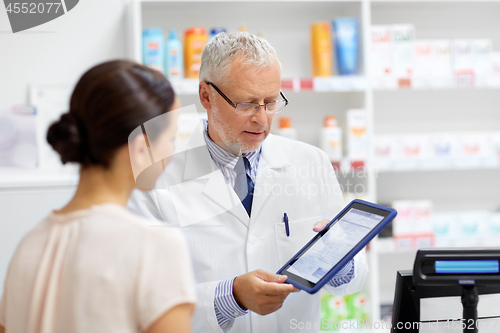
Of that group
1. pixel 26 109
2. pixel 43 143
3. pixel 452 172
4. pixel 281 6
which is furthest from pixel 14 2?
pixel 452 172

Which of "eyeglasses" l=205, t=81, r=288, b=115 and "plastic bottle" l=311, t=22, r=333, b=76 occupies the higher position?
"plastic bottle" l=311, t=22, r=333, b=76

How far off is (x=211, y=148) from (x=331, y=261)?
2.02 feet

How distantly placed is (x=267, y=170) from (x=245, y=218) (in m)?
0.19

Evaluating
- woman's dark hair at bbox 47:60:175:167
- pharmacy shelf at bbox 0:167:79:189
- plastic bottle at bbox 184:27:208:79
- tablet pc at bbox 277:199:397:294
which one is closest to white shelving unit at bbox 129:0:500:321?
plastic bottle at bbox 184:27:208:79

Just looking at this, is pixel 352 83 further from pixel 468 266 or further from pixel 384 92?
pixel 468 266

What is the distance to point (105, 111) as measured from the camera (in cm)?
63

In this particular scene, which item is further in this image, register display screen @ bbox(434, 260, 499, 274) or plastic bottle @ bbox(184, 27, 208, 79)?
plastic bottle @ bbox(184, 27, 208, 79)

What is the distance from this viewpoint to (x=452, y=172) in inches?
110

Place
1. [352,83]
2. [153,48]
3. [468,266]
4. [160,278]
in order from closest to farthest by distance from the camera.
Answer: [160,278] → [468,266] → [153,48] → [352,83]

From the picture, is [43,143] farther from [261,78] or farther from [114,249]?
[114,249]

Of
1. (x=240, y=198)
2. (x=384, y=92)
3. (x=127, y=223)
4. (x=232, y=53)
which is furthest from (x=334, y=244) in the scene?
(x=384, y=92)

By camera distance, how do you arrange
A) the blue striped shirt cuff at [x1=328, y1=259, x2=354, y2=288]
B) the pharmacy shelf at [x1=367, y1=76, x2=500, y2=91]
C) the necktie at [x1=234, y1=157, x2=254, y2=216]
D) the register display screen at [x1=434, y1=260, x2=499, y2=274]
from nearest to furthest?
1. the register display screen at [x1=434, y1=260, x2=499, y2=274]
2. the blue striped shirt cuff at [x1=328, y1=259, x2=354, y2=288]
3. the necktie at [x1=234, y1=157, x2=254, y2=216]
4. the pharmacy shelf at [x1=367, y1=76, x2=500, y2=91]

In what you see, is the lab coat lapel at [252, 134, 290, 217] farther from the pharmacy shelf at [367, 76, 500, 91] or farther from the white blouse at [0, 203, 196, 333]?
the pharmacy shelf at [367, 76, 500, 91]

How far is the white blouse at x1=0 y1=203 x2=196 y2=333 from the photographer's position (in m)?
0.60
